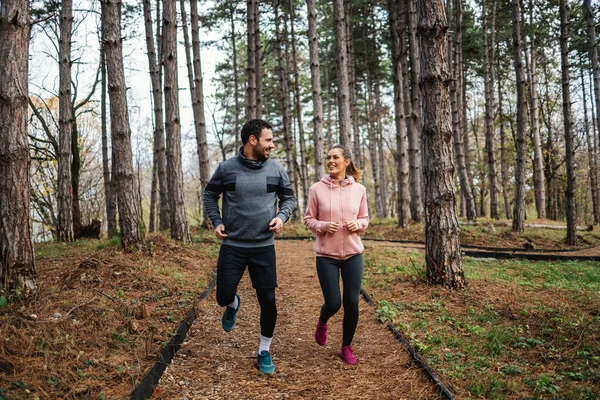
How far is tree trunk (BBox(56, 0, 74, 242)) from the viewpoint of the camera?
1421cm

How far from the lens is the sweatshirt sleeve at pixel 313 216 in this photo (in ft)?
14.4

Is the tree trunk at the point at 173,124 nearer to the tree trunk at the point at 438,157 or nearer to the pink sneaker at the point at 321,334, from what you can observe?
the tree trunk at the point at 438,157

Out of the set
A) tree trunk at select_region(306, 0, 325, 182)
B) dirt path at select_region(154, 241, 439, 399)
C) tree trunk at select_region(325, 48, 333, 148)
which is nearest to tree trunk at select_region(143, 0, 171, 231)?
tree trunk at select_region(306, 0, 325, 182)

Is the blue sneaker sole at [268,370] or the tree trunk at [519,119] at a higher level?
the tree trunk at [519,119]

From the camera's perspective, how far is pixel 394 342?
495 cm

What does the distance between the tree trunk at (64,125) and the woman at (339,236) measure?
12536mm

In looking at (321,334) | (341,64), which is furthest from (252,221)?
(341,64)

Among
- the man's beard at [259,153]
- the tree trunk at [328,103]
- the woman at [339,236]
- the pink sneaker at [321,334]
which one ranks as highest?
the tree trunk at [328,103]

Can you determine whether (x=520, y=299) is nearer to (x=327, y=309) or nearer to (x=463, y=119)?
(x=327, y=309)

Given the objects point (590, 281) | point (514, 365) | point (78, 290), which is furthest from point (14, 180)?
point (590, 281)

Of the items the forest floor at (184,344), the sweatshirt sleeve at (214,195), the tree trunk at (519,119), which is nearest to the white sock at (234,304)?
the forest floor at (184,344)

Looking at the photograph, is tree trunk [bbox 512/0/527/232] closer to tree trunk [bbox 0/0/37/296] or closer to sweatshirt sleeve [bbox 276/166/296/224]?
sweatshirt sleeve [bbox 276/166/296/224]

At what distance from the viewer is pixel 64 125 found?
14.3 m

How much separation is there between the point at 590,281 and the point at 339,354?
→ 6.43m
